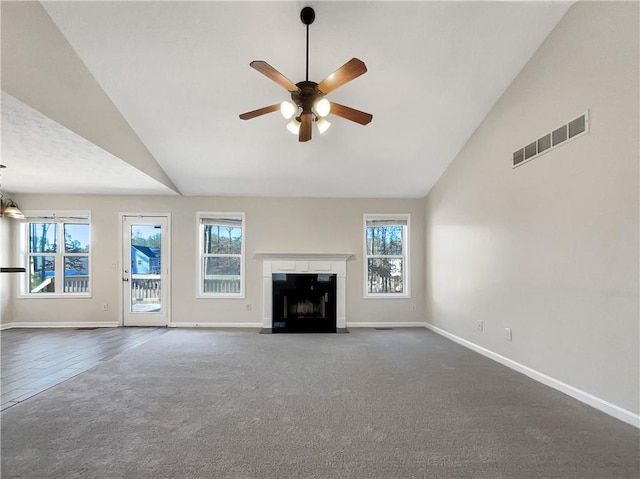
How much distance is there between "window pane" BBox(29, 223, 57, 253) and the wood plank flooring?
146cm

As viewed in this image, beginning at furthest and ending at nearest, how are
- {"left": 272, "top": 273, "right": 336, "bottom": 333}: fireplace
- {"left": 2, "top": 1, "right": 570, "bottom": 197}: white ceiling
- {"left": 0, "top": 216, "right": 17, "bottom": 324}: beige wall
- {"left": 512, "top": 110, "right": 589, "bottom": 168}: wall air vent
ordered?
{"left": 272, "top": 273, "right": 336, "bottom": 333}: fireplace, {"left": 0, "top": 216, "right": 17, "bottom": 324}: beige wall, {"left": 2, "top": 1, "right": 570, "bottom": 197}: white ceiling, {"left": 512, "top": 110, "right": 589, "bottom": 168}: wall air vent

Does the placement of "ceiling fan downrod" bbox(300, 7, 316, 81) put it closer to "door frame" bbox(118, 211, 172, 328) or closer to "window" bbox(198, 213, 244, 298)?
"window" bbox(198, 213, 244, 298)

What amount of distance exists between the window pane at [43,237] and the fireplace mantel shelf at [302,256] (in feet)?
12.4

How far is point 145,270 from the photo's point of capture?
611cm

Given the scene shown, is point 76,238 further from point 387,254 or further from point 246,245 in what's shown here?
point 387,254

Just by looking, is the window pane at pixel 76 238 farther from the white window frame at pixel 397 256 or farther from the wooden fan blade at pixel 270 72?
the wooden fan blade at pixel 270 72

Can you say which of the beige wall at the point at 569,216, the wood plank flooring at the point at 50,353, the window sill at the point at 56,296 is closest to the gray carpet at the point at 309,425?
the wood plank flooring at the point at 50,353

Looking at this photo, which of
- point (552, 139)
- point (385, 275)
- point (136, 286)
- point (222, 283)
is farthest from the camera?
point (385, 275)

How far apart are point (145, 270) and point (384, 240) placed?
177 inches

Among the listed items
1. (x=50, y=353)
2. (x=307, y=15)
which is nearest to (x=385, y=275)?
(x=307, y=15)

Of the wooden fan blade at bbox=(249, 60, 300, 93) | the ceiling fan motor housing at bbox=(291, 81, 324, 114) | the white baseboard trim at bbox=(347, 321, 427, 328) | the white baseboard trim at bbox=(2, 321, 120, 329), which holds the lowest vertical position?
the white baseboard trim at bbox=(347, 321, 427, 328)

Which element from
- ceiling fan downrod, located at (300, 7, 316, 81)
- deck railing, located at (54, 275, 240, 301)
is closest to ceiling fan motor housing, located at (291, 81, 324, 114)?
ceiling fan downrod, located at (300, 7, 316, 81)

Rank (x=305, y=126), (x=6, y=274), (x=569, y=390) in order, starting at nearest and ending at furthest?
(x=569, y=390), (x=305, y=126), (x=6, y=274)

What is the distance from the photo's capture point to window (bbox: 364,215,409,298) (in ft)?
20.7
